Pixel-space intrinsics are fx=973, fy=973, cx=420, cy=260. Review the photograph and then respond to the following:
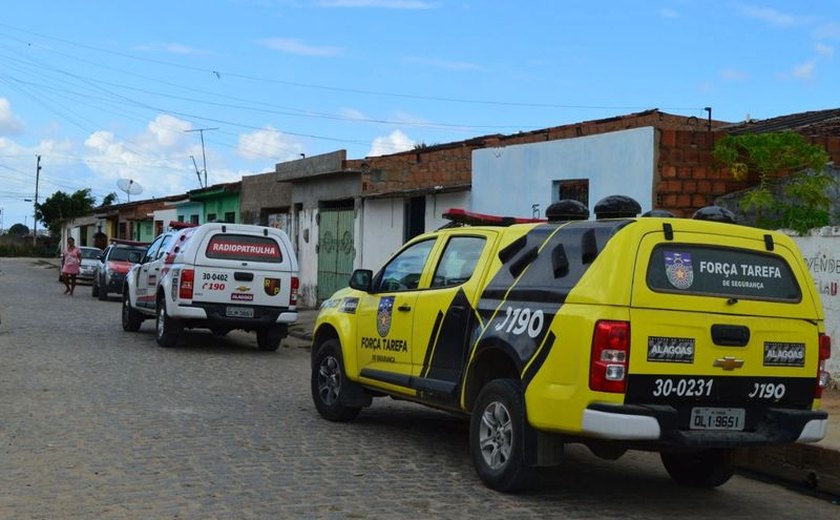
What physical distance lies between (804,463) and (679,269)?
9.15 ft

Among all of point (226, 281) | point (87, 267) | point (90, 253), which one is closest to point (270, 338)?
point (226, 281)

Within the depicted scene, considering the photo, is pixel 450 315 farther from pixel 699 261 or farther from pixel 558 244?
pixel 699 261

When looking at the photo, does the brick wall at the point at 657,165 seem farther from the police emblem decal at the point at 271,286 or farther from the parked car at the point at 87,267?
the parked car at the point at 87,267

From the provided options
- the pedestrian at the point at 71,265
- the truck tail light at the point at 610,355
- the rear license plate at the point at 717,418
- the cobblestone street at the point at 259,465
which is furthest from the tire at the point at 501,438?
the pedestrian at the point at 71,265

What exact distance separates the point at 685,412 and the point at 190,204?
36050 millimetres

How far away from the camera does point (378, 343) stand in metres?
8.32

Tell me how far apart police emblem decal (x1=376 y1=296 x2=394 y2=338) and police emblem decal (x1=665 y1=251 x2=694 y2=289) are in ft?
9.25

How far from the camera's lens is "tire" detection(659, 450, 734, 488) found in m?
6.95

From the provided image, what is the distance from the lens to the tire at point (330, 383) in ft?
29.3

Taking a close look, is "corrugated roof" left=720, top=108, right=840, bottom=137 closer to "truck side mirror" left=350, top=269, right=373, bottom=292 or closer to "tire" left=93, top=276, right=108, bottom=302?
"truck side mirror" left=350, top=269, right=373, bottom=292

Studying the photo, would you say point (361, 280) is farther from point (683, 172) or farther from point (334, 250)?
point (334, 250)

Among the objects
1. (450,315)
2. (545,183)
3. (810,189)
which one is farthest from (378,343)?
(545,183)

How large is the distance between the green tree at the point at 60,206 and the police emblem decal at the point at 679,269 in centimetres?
8687

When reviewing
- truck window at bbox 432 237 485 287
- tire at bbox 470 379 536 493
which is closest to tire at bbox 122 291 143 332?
truck window at bbox 432 237 485 287
